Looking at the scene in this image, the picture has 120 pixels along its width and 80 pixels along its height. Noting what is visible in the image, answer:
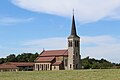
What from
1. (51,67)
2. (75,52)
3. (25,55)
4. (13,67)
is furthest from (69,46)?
(25,55)

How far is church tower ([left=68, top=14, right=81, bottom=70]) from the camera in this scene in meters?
116

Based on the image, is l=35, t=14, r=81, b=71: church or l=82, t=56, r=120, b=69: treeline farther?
l=35, t=14, r=81, b=71: church

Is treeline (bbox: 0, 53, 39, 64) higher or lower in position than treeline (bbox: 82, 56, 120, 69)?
higher

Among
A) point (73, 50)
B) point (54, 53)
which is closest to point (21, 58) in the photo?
point (54, 53)

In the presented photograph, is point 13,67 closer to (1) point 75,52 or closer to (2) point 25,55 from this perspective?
(1) point 75,52

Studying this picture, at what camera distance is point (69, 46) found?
11800 centimetres

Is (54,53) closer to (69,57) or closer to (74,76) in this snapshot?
(69,57)

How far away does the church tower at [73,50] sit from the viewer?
4560 inches

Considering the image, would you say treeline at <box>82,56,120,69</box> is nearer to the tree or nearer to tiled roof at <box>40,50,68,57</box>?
tiled roof at <box>40,50,68,57</box>

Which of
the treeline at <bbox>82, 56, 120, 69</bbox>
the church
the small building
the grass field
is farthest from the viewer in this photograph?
the small building

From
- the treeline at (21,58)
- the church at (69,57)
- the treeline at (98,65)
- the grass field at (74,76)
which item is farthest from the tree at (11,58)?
the grass field at (74,76)

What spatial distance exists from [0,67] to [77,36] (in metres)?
32.9

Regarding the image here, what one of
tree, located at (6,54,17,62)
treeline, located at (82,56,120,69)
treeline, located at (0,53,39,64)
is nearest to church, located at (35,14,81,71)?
treeline, located at (82,56,120,69)

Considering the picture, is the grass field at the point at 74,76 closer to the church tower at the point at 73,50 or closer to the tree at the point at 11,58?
the church tower at the point at 73,50
